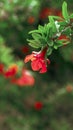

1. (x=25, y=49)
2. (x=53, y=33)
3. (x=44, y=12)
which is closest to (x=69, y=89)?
(x=25, y=49)

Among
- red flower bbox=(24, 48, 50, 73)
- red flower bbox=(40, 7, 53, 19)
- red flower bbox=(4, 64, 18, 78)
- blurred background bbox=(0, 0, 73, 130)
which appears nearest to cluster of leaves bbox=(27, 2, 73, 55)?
red flower bbox=(24, 48, 50, 73)

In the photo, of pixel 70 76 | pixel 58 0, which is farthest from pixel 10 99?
pixel 58 0

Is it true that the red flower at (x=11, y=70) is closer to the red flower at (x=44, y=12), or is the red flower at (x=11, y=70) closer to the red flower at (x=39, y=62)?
the red flower at (x=44, y=12)

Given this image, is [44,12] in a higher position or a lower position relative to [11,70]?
lower

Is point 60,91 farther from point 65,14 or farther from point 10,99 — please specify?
point 65,14

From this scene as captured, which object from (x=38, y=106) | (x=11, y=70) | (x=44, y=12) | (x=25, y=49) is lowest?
(x=38, y=106)

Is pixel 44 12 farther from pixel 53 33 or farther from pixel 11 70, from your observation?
pixel 53 33

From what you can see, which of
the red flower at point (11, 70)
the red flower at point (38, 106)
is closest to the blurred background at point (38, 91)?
the red flower at point (38, 106)

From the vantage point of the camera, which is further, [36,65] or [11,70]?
[11,70]

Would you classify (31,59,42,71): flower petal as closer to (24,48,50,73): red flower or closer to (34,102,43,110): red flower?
(24,48,50,73): red flower

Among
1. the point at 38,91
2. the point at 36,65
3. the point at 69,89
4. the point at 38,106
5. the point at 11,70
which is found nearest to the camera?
the point at 36,65

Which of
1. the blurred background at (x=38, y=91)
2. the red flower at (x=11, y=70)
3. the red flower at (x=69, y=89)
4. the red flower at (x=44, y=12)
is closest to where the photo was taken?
the red flower at (x=11, y=70)

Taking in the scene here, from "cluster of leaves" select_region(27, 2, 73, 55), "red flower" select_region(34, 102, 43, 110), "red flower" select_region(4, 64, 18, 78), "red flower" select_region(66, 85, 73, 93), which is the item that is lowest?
"red flower" select_region(34, 102, 43, 110)
